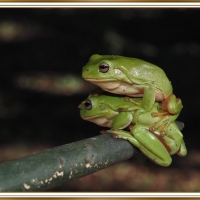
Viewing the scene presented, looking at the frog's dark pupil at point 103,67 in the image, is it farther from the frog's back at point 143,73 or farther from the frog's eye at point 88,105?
the frog's eye at point 88,105

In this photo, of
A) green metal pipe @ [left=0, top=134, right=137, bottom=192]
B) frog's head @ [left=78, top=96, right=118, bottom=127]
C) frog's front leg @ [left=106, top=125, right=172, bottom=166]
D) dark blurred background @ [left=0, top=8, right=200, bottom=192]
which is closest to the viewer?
green metal pipe @ [left=0, top=134, right=137, bottom=192]

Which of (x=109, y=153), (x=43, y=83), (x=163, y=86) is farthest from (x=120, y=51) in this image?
(x=109, y=153)

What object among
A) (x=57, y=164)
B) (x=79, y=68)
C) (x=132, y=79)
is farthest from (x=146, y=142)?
(x=79, y=68)

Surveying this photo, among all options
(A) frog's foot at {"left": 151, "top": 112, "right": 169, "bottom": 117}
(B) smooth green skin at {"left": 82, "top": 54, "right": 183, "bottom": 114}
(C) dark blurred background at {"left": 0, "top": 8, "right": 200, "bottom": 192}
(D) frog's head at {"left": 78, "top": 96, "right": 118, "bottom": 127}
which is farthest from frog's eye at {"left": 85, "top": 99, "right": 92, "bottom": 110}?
(C) dark blurred background at {"left": 0, "top": 8, "right": 200, "bottom": 192}

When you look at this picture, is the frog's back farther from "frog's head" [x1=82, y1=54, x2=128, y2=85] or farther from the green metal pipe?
the green metal pipe

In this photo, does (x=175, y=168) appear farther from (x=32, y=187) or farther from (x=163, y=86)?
(x=32, y=187)

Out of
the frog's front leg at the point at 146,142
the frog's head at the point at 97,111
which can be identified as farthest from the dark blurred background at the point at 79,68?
the frog's front leg at the point at 146,142

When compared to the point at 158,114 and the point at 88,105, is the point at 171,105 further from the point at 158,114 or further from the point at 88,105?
the point at 88,105
